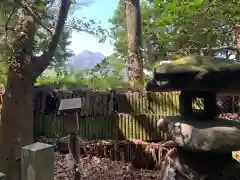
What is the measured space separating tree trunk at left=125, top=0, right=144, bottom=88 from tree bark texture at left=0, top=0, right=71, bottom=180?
3779mm

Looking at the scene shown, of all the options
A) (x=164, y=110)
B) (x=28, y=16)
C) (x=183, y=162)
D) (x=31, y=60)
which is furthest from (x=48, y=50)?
(x=164, y=110)

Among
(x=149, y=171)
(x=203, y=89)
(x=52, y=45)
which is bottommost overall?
(x=149, y=171)

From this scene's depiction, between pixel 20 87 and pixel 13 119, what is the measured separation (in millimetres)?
534

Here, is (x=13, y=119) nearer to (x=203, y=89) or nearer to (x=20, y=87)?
(x=20, y=87)

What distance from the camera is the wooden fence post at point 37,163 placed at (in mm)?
2008

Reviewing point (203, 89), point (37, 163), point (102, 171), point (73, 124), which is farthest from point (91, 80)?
point (37, 163)

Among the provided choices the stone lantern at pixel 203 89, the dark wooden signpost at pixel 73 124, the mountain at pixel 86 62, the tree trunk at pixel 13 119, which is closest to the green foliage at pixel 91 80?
the mountain at pixel 86 62

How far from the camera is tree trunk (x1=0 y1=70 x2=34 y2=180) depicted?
471 centimetres

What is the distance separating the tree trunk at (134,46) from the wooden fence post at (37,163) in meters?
6.15

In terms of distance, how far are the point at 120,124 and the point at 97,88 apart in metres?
1.19

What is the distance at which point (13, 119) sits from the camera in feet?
15.8

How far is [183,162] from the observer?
4.07 meters

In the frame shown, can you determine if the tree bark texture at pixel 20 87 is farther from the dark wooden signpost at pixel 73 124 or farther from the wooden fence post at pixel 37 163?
the wooden fence post at pixel 37 163

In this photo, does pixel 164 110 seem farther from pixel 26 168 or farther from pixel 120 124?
pixel 26 168
